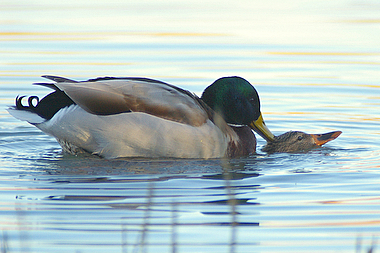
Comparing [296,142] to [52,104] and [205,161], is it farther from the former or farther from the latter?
[52,104]

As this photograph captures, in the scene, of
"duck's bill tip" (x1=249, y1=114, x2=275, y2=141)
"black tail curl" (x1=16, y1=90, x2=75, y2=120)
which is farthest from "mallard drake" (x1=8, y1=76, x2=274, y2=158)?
"duck's bill tip" (x1=249, y1=114, x2=275, y2=141)

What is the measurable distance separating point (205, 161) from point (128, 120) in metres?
0.87

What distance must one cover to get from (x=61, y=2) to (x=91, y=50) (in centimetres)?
516

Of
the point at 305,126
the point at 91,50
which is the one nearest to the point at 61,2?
the point at 91,50

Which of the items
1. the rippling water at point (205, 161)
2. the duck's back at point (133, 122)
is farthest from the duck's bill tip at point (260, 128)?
the duck's back at point (133, 122)

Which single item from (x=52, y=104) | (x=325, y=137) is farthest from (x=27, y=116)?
(x=325, y=137)

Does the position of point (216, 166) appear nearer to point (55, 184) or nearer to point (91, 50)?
point (55, 184)

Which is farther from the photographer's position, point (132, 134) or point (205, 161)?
point (205, 161)

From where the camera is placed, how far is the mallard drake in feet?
22.8

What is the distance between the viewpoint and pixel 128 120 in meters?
6.93

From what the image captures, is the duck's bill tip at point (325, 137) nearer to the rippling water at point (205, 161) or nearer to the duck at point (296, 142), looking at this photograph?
the duck at point (296, 142)

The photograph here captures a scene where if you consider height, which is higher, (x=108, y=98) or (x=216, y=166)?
(x=108, y=98)

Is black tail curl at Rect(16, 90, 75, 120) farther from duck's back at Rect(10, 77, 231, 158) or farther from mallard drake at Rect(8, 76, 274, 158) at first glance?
duck's back at Rect(10, 77, 231, 158)

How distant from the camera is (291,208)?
5.58 metres
